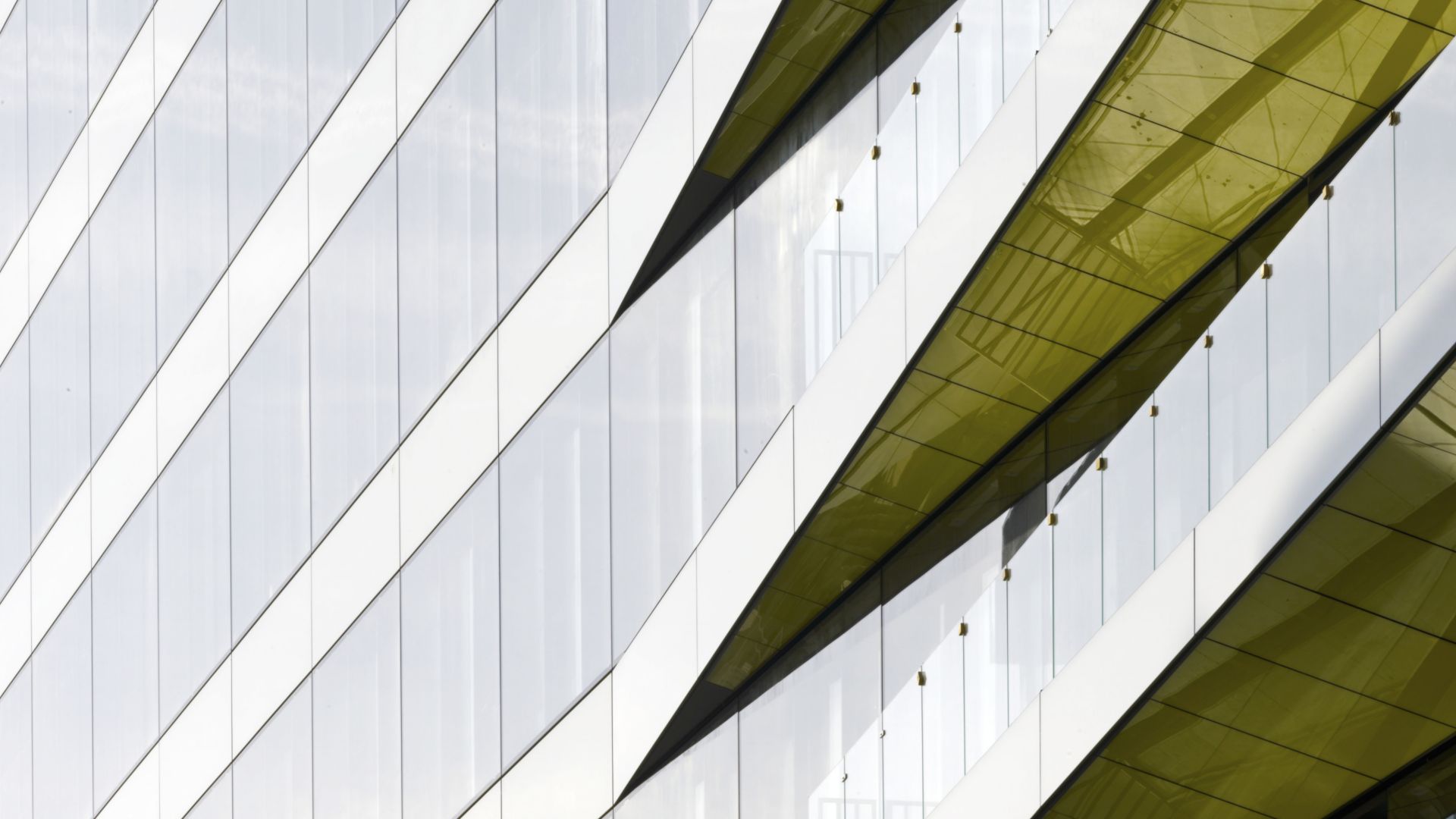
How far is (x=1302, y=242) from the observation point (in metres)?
10.5

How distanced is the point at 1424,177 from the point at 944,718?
5.15 meters

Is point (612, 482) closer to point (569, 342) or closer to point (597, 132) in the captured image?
point (569, 342)

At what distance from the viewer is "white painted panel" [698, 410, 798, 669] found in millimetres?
14117

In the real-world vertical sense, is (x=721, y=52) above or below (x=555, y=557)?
above

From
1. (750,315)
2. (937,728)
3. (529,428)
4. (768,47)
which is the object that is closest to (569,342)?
(529,428)

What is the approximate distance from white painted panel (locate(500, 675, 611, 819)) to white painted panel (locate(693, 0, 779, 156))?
5092 mm

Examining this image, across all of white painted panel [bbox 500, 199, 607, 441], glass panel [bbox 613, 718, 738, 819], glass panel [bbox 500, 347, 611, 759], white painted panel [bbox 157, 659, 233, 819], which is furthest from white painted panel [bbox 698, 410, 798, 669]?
white painted panel [bbox 157, 659, 233, 819]

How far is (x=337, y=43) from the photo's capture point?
65.7 ft

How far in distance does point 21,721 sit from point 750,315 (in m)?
16.2

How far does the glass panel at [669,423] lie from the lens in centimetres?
1518

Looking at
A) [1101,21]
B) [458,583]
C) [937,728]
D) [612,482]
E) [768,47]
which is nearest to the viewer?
[1101,21]

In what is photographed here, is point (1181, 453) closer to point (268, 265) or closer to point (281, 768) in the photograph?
point (281, 768)

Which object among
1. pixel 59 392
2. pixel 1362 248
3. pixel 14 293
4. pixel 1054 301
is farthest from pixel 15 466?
pixel 1362 248

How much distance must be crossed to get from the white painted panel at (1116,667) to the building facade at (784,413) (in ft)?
0.09
